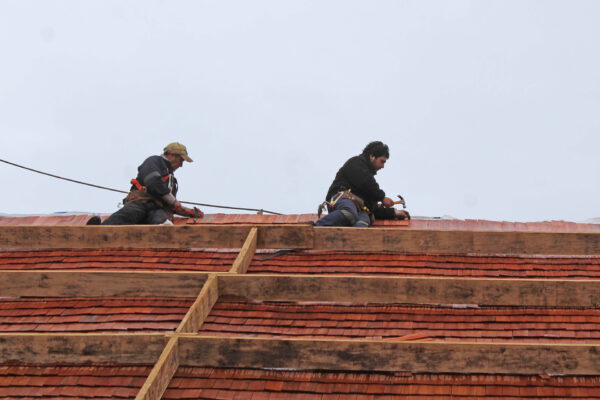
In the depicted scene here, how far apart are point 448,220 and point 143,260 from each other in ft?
15.4

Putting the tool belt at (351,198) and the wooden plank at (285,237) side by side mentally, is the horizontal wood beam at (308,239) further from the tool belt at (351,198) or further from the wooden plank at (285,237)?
the tool belt at (351,198)

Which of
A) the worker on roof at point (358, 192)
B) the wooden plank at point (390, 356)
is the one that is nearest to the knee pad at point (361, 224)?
the worker on roof at point (358, 192)

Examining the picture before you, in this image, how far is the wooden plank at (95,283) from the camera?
8656 millimetres

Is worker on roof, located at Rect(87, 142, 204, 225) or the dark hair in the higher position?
the dark hair

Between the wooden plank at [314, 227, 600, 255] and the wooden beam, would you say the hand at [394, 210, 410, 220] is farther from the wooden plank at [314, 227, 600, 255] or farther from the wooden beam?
the wooden beam

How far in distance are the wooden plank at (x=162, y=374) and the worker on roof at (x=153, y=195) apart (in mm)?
3953

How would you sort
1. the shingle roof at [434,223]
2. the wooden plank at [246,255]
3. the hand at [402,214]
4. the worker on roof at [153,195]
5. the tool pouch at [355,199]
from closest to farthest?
the wooden plank at [246,255], the tool pouch at [355,199], the worker on roof at [153,195], the shingle roof at [434,223], the hand at [402,214]

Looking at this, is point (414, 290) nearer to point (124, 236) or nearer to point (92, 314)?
point (92, 314)

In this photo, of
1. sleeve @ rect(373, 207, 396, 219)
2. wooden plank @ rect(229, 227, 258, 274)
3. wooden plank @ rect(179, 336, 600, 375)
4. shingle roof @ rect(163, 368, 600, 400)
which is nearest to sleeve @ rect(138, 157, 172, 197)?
wooden plank @ rect(229, 227, 258, 274)

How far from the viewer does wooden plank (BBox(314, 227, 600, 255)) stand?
9.61m

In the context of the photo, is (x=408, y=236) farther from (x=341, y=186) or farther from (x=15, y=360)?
(x=15, y=360)

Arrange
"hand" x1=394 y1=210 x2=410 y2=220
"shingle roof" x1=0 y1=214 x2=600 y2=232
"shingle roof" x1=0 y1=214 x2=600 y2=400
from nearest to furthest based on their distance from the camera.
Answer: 1. "shingle roof" x1=0 y1=214 x2=600 y2=400
2. "shingle roof" x1=0 y1=214 x2=600 y2=232
3. "hand" x1=394 y1=210 x2=410 y2=220

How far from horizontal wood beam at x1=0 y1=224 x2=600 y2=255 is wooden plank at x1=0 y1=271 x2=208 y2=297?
1.31 meters

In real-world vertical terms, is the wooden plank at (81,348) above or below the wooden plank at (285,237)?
below
